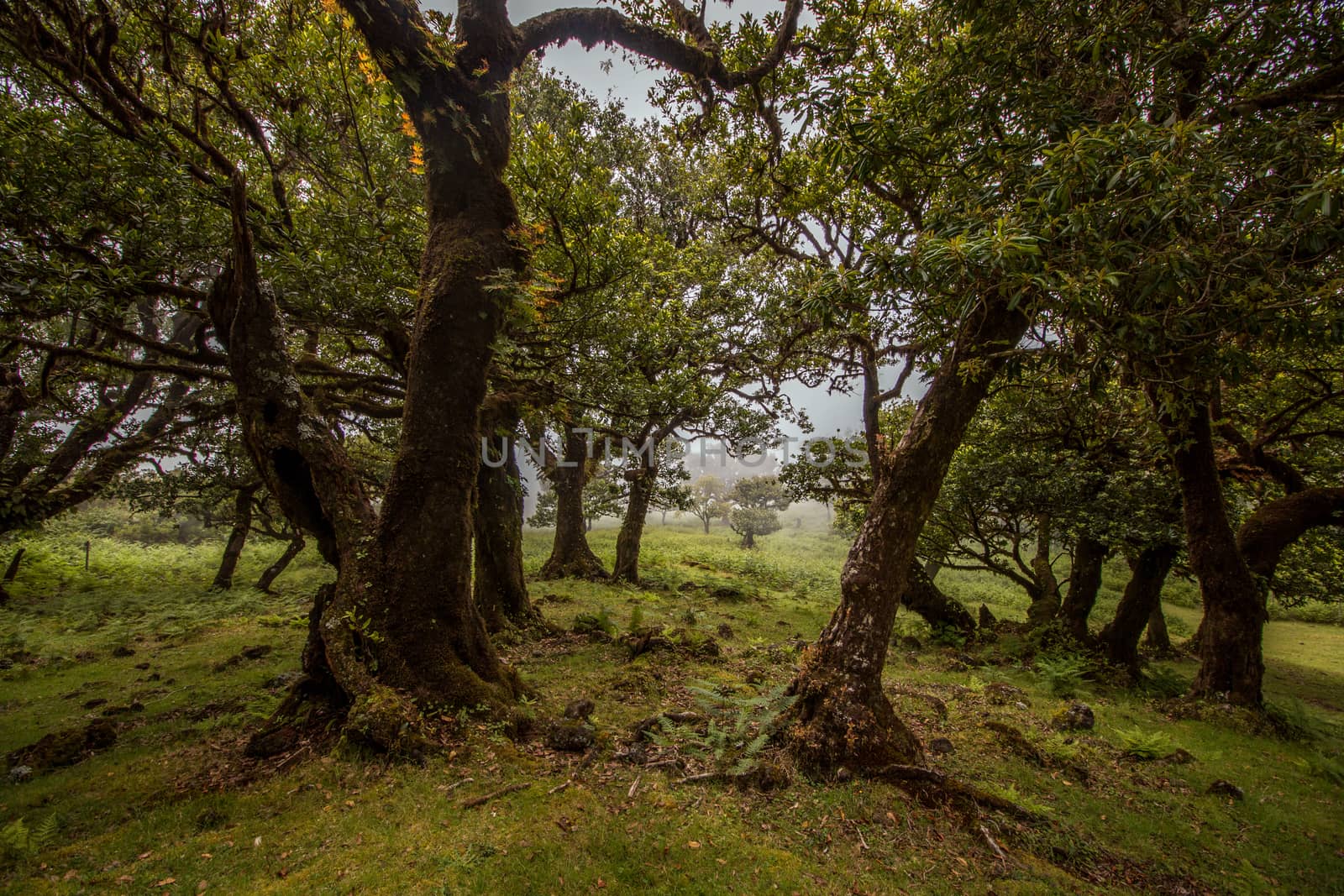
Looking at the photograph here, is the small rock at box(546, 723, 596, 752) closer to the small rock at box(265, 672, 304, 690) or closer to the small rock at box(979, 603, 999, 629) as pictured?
the small rock at box(265, 672, 304, 690)

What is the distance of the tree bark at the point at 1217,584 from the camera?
820 cm

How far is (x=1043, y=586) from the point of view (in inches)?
516

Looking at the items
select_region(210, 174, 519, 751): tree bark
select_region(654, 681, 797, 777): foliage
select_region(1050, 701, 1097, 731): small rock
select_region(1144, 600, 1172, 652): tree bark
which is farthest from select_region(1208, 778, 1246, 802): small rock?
select_region(1144, 600, 1172, 652): tree bark

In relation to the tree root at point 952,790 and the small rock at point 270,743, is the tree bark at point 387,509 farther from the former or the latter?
the tree root at point 952,790

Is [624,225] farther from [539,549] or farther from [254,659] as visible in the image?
[539,549]

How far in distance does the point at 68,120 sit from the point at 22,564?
16961 mm

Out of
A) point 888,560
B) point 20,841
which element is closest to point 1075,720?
point 888,560

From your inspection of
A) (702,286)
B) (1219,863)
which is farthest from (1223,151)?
(702,286)

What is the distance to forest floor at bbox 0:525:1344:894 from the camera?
11.0 feet

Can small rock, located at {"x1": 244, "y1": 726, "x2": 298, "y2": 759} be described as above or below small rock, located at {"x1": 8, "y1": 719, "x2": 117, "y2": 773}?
above

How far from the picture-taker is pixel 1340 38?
395cm

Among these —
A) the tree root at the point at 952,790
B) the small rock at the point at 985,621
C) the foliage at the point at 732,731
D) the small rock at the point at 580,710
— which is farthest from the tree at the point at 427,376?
the small rock at the point at 985,621

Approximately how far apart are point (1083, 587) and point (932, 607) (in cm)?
356

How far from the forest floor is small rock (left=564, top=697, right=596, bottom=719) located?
238mm
